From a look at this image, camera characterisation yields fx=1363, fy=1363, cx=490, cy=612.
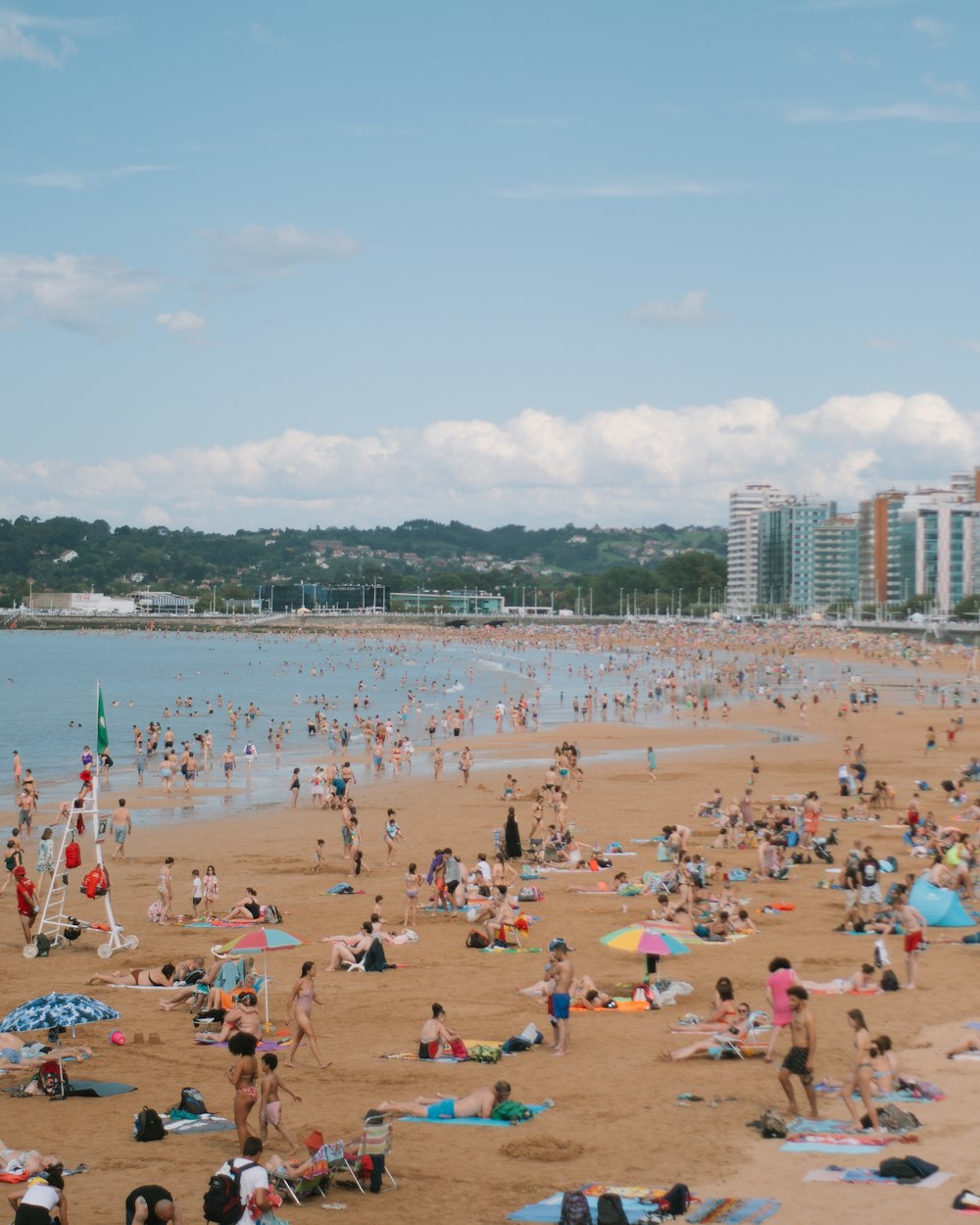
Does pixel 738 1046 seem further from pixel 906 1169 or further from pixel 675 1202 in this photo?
pixel 675 1202

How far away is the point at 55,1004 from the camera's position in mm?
11695

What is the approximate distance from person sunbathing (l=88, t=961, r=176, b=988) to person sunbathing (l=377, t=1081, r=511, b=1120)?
4992mm

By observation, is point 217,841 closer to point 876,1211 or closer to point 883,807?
point 883,807

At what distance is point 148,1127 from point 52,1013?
7.00ft

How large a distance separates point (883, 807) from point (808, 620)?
175m

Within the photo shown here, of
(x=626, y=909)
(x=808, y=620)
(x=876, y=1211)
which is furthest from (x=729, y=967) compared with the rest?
(x=808, y=620)

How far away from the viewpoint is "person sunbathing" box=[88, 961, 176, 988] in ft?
48.4

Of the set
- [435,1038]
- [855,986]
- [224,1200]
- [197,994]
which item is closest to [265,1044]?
[435,1038]

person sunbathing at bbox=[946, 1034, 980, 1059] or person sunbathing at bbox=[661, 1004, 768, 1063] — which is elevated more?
person sunbathing at bbox=[946, 1034, 980, 1059]

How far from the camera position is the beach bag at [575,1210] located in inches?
319

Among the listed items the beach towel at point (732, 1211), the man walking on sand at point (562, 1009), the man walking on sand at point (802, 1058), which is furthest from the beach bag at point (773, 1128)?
the man walking on sand at point (562, 1009)

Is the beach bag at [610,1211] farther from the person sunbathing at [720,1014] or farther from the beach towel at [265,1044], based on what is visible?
the beach towel at [265,1044]

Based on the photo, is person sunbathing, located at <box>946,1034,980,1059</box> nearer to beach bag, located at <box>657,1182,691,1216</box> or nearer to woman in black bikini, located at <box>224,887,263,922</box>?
beach bag, located at <box>657,1182,691,1216</box>

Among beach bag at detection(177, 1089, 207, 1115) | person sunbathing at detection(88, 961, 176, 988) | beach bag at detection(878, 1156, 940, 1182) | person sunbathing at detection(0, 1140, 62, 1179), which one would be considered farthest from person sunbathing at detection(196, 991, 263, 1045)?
beach bag at detection(878, 1156, 940, 1182)
